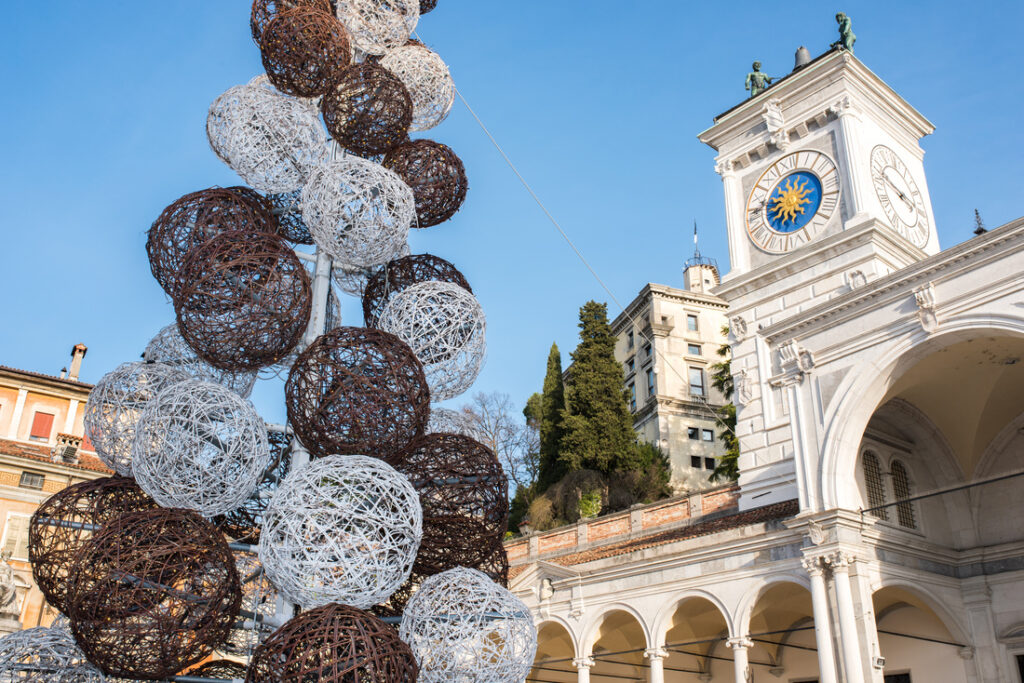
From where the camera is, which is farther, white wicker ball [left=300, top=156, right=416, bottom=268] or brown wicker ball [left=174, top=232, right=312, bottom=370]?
white wicker ball [left=300, top=156, right=416, bottom=268]

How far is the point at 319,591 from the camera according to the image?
7566 mm

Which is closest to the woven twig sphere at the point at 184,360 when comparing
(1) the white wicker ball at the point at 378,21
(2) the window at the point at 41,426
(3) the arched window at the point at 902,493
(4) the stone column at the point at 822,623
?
(1) the white wicker ball at the point at 378,21

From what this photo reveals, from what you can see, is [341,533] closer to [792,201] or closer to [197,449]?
[197,449]

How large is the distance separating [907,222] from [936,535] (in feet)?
31.9

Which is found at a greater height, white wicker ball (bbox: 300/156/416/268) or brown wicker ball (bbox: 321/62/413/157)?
brown wicker ball (bbox: 321/62/413/157)

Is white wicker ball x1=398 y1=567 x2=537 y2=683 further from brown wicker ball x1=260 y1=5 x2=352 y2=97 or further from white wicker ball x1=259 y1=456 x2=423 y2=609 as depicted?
brown wicker ball x1=260 y1=5 x2=352 y2=97

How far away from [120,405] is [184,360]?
89cm

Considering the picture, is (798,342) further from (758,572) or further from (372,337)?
(372,337)

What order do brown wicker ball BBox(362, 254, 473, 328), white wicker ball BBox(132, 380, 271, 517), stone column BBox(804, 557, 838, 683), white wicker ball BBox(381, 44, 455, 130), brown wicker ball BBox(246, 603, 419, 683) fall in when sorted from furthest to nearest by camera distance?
stone column BBox(804, 557, 838, 683)
white wicker ball BBox(381, 44, 455, 130)
brown wicker ball BBox(362, 254, 473, 328)
white wicker ball BBox(132, 380, 271, 517)
brown wicker ball BBox(246, 603, 419, 683)

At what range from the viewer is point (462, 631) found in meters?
8.34

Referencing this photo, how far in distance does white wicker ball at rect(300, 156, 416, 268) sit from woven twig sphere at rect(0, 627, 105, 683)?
4.57 meters

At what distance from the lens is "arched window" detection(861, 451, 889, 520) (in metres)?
15.6

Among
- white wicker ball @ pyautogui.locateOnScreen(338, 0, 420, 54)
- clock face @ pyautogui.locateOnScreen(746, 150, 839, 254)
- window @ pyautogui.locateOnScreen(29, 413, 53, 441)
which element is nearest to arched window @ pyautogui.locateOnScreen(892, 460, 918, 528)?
clock face @ pyautogui.locateOnScreen(746, 150, 839, 254)

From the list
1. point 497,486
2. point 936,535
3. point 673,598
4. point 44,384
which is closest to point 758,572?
point 673,598
